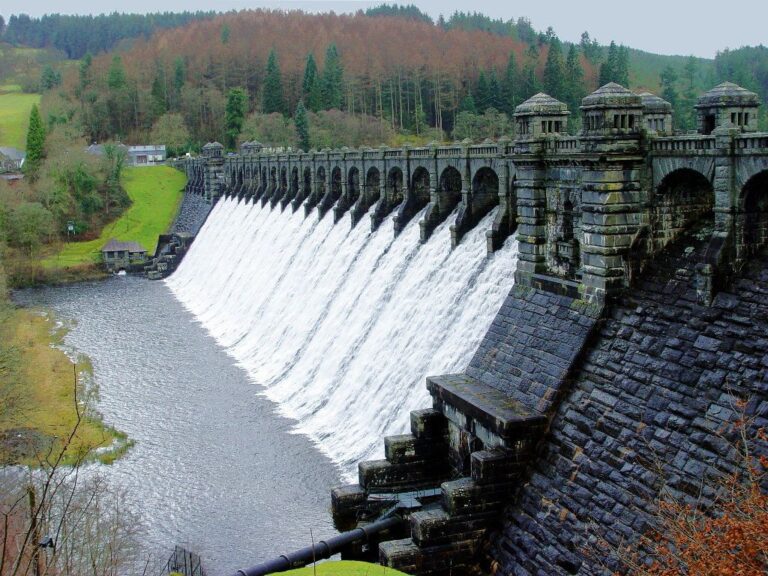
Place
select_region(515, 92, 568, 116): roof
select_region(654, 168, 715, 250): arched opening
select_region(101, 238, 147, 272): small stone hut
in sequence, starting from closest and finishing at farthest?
select_region(654, 168, 715, 250): arched opening, select_region(515, 92, 568, 116): roof, select_region(101, 238, 147, 272): small stone hut

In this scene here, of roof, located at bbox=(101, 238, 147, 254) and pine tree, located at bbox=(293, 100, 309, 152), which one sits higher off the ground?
pine tree, located at bbox=(293, 100, 309, 152)

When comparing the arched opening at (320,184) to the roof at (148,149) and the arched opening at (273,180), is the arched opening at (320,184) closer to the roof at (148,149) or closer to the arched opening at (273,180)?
the arched opening at (273,180)

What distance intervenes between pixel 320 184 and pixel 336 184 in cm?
350

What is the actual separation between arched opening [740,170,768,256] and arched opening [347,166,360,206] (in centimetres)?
3694

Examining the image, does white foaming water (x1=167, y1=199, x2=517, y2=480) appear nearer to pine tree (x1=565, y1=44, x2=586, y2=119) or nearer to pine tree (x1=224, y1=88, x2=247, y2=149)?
pine tree (x1=565, y1=44, x2=586, y2=119)

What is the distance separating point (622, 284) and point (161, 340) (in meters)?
39.1

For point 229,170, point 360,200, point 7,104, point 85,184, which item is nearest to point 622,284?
point 360,200

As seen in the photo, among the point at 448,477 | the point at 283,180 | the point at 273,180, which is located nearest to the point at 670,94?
the point at 273,180

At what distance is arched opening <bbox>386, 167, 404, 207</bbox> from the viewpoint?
4784cm

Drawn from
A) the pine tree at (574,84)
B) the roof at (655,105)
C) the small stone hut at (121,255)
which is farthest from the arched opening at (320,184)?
the pine tree at (574,84)

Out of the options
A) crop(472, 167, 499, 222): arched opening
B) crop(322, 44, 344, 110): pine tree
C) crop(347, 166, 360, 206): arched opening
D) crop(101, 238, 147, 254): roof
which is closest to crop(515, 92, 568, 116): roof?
crop(472, 167, 499, 222): arched opening

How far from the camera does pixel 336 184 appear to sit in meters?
59.2

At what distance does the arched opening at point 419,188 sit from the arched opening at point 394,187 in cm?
319

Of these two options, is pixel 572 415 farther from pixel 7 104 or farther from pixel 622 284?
pixel 7 104
